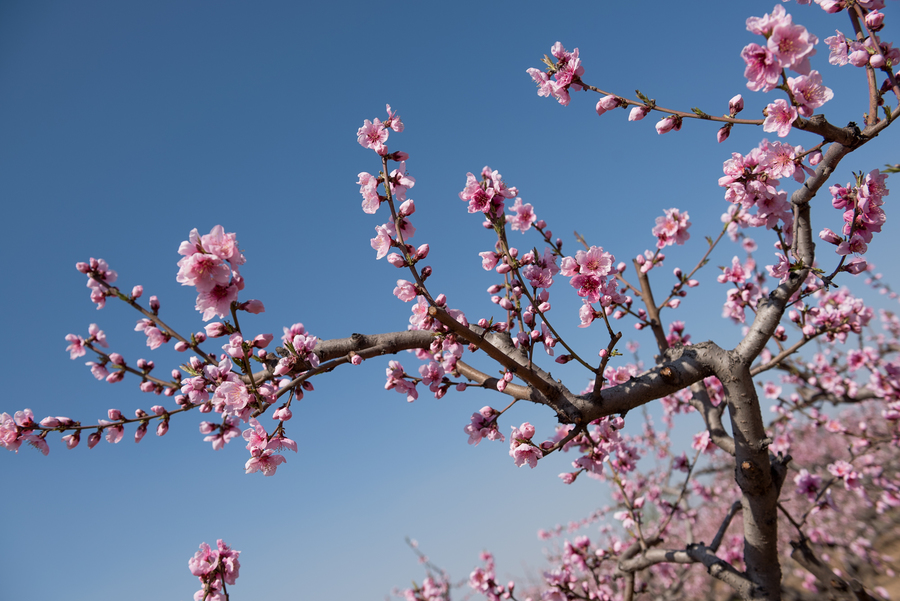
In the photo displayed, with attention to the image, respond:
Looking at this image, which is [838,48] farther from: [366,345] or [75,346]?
[75,346]

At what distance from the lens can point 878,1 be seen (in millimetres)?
2416

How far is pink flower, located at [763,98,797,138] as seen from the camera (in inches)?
81.2

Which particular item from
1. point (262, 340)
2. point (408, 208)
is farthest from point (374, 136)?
point (262, 340)

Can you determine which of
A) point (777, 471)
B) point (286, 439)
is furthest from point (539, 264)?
point (777, 471)

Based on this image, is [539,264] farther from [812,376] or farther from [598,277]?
[812,376]

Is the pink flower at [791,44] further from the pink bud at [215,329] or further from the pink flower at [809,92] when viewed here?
the pink bud at [215,329]

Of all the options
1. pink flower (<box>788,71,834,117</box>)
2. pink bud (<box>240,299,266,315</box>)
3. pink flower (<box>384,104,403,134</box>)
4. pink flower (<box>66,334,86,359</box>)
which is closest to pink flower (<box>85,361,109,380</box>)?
pink flower (<box>66,334,86,359</box>)

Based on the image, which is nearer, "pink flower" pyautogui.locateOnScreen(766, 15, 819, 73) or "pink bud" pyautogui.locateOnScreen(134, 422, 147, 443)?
"pink flower" pyautogui.locateOnScreen(766, 15, 819, 73)

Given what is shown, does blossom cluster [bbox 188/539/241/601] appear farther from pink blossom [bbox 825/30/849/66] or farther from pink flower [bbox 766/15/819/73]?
pink blossom [bbox 825/30/849/66]

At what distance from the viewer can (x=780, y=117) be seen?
2107 mm

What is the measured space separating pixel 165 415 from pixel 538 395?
2333 mm

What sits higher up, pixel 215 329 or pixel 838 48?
pixel 838 48

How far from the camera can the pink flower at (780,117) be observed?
81.2 inches

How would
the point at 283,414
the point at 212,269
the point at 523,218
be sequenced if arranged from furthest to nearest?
the point at 523,218 → the point at 283,414 → the point at 212,269
